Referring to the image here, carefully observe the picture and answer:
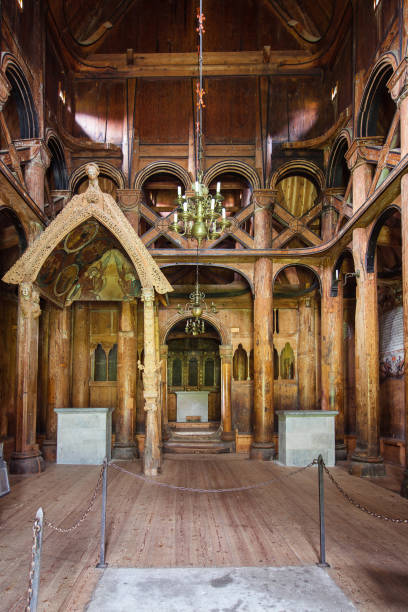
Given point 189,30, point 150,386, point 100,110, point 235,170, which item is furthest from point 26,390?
point 189,30

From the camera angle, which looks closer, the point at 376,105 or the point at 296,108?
the point at 376,105

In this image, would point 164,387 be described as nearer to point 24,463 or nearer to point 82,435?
point 82,435

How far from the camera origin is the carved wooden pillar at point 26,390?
10648mm

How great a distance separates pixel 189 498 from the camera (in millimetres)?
8516

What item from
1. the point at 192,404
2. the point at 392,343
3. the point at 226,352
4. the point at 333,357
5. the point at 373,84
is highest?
the point at 373,84

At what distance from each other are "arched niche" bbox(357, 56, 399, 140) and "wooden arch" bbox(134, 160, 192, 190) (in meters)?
5.15

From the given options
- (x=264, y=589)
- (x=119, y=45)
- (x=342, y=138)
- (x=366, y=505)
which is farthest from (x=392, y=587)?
(x=119, y=45)

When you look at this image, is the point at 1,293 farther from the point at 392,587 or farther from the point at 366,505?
the point at 392,587

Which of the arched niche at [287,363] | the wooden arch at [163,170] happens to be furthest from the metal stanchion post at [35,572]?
the arched niche at [287,363]

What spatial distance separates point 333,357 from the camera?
1363 cm

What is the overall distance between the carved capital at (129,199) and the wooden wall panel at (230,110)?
273cm

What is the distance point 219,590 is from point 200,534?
5.98 ft

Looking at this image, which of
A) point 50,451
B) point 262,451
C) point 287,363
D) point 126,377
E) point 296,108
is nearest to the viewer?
point 262,451

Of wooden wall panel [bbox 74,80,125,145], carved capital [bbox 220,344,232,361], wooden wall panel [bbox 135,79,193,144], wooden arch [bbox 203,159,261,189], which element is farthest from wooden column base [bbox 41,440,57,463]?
wooden wall panel [bbox 135,79,193,144]
